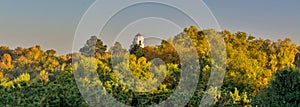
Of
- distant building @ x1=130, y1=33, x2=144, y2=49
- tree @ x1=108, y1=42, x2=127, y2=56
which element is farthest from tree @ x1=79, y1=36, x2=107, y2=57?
distant building @ x1=130, y1=33, x2=144, y2=49

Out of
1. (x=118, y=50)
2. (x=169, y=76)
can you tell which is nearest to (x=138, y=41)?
(x=118, y=50)

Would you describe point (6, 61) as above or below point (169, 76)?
above

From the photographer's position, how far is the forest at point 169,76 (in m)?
11.1

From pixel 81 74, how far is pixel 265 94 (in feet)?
23.9

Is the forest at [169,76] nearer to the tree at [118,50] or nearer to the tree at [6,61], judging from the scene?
the tree at [118,50]

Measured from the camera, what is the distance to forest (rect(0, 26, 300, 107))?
439 inches

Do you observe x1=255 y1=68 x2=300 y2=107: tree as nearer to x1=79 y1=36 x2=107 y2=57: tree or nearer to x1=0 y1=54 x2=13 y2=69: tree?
x1=79 y1=36 x2=107 y2=57: tree

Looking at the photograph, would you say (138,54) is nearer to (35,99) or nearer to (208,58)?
(208,58)

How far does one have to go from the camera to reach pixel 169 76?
50.7ft

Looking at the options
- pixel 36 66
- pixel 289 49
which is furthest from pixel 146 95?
pixel 36 66

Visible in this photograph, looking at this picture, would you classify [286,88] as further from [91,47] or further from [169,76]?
[91,47]

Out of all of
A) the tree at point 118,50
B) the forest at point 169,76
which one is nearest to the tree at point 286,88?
the forest at point 169,76

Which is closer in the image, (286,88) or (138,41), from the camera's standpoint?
(286,88)

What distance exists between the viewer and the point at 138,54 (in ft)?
63.6
